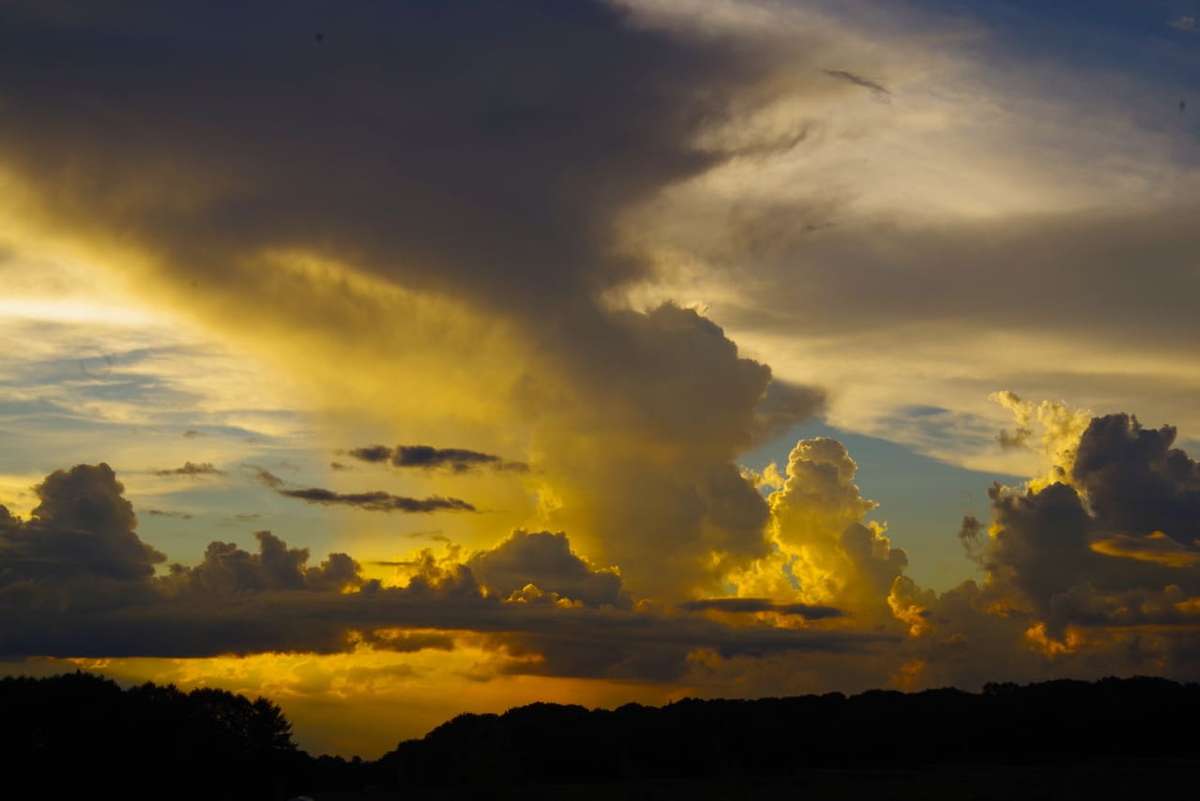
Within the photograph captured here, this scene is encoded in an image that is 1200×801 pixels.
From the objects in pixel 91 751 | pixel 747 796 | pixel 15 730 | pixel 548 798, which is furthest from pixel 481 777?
pixel 15 730

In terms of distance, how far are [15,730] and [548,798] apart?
8527 centimetres

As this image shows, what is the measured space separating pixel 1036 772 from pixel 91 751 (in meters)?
153

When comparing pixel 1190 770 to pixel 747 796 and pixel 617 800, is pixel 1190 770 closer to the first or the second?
pixel 747 796

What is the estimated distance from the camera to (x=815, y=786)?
195m

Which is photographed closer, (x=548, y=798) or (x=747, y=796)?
(x=747, y=796)

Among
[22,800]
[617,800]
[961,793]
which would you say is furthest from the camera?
[617,800]

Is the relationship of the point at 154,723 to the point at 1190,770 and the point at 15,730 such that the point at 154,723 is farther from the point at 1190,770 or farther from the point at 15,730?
the point at 1190,770

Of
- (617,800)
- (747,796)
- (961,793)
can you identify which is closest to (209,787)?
(617,800)

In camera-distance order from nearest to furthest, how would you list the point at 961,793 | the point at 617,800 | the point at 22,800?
1. the point at 961,793
2. the point at 22,800
3. the point at 617,800

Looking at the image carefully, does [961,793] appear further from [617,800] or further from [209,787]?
[209,787]

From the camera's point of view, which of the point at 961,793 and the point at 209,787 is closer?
the point at 961,793

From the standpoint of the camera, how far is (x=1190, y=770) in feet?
597

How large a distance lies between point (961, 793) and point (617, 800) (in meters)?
55.6

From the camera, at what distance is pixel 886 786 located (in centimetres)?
18638
